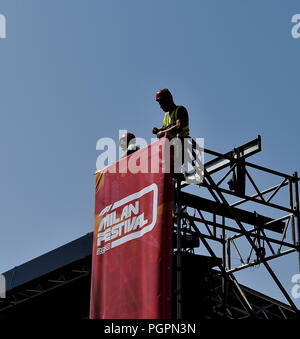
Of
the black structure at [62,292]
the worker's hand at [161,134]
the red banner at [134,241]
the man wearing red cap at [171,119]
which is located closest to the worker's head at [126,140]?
the red banner at [134,241]

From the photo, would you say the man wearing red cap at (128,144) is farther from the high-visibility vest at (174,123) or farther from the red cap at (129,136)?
the high-visibility vest at (174,123)

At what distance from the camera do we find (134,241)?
15.6 m

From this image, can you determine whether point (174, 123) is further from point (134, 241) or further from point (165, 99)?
point (134, 241)

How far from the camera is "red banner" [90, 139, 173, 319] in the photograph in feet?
48.9

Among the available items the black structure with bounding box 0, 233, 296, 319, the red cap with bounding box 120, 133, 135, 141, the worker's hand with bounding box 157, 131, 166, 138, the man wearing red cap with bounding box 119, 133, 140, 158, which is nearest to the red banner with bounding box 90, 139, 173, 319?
the worker's hand with bounding box 157, 131, 166, 138

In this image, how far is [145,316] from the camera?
581 inches

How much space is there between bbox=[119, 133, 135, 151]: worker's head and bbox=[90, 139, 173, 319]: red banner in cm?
66

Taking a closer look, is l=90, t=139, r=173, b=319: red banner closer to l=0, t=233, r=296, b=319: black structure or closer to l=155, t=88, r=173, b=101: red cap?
l=155, t=88, r=173, b=101: red cap

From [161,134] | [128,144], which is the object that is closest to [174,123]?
[161,134]

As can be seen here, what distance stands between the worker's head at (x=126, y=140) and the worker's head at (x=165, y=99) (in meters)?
1.09

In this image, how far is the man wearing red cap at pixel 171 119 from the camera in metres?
16.0

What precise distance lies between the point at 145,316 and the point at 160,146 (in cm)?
301

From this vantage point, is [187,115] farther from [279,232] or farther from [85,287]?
[85,287]
